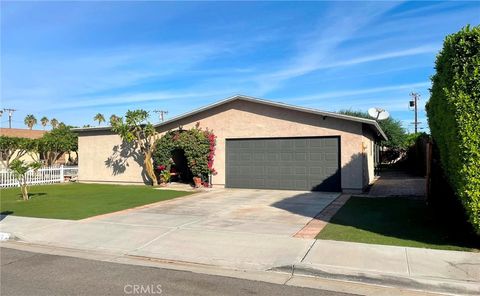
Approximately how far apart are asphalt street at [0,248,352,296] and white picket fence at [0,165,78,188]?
16160 mm

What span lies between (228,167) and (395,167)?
67.7ft

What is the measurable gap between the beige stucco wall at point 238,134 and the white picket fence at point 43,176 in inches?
63.1

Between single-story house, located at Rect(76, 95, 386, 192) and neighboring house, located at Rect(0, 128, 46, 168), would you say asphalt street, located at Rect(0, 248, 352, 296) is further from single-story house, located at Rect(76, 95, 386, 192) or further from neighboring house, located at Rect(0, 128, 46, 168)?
neighboring house, located at Rect(0, 128, 46, 168)

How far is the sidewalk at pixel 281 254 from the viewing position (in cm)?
567

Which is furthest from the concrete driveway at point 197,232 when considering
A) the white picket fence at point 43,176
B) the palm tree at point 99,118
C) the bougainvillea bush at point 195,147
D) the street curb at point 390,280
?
the palm tree at point 99,118

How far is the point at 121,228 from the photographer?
30.2ft

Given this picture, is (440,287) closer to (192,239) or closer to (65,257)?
(192,239)

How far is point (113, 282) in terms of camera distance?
18.7 ft

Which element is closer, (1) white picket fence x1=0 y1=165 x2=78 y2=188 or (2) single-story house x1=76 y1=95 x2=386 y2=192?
(2) single-story house x1=76 y1=95 x2=386 y2=192

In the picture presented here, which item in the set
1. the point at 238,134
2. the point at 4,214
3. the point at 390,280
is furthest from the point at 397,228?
the point at 4,214

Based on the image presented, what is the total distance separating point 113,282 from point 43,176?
19.6 meters

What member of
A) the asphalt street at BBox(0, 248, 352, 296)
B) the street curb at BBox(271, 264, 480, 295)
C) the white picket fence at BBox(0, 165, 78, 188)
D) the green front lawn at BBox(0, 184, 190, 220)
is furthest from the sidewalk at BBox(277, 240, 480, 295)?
the white picket fence at BBox(0, 165, 78, 188)

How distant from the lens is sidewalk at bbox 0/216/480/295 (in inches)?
223

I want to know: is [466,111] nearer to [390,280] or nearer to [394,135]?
[390,280]
